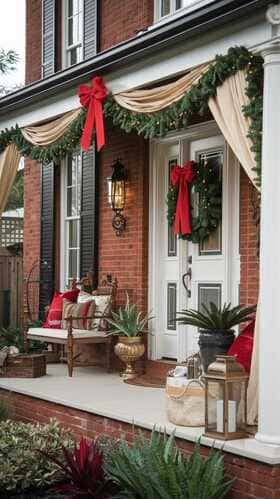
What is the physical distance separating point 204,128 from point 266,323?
10.8 ft

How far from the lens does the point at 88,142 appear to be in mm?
6668

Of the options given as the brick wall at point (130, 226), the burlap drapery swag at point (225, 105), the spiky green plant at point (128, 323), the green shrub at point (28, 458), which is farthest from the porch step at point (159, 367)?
the burlap drapery swag at point (225, 105)

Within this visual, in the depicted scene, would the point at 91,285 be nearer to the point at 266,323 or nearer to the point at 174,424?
the point at 174,424

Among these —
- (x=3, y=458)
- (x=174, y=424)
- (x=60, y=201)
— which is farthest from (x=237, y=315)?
(x=60, y=201)

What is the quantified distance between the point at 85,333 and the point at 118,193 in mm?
1593

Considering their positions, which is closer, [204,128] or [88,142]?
[88,142]

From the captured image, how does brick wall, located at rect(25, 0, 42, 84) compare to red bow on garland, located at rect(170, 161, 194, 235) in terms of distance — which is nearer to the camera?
red bow on garland, located at rect(170, 161, 194, 235)

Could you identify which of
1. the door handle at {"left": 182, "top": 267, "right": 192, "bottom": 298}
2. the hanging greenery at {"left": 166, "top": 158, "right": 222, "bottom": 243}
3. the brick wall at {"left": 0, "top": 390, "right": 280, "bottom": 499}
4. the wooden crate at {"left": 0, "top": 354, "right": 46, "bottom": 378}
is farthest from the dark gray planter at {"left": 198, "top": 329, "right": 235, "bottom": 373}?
the wooden crate at {"left": 0, "top": 354, "right": 46, "bottom": 378}

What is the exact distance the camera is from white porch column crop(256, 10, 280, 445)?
4.72m

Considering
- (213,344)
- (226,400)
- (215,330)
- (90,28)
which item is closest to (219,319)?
(215,330)

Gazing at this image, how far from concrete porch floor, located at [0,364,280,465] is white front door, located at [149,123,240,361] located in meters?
0.79

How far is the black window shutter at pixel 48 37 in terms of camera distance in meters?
10.3

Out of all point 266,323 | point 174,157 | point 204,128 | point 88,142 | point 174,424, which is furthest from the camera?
point 174,157

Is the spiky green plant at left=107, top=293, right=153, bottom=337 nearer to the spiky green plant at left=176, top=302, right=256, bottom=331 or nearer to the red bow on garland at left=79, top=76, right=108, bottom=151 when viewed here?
the spiky green plant at left=176, top=302, right=256, bottom=331
